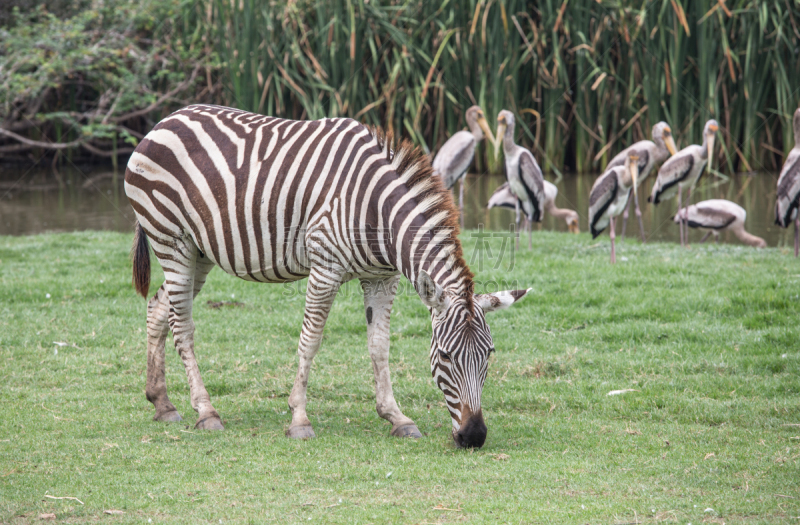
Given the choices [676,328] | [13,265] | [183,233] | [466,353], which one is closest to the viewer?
[466,353]

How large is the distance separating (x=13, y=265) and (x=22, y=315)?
2.60 metres

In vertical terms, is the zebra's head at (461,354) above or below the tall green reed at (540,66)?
below

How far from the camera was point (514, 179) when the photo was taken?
12.1m

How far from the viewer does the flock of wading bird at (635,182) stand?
36.5 feet

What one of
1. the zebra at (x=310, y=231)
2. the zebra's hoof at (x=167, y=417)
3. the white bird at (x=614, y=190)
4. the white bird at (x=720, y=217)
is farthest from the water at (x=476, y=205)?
the zebra's hoof at (x=167, y=417)

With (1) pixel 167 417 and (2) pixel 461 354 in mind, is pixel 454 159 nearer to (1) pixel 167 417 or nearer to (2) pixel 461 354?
(1) pixel 167 417

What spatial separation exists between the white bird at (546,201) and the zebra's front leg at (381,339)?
7.20 metres

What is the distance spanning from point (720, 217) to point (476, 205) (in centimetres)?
559

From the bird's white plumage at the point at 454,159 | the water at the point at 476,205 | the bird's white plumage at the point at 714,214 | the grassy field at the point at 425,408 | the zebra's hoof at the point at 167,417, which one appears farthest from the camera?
the water at the point at 476,205

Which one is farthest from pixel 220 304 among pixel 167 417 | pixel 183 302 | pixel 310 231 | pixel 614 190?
pixel 614 190

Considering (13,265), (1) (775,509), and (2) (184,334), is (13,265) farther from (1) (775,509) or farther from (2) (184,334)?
(1) (775,509)

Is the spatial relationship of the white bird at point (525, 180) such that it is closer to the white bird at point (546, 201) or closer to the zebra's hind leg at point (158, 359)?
the white bird at point (546, 201)

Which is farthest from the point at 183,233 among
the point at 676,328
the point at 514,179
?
the point at 514,179

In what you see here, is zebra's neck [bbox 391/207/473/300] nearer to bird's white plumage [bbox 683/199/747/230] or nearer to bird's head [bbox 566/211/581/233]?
bird's white plumage [bbox 683/199/747/230]
